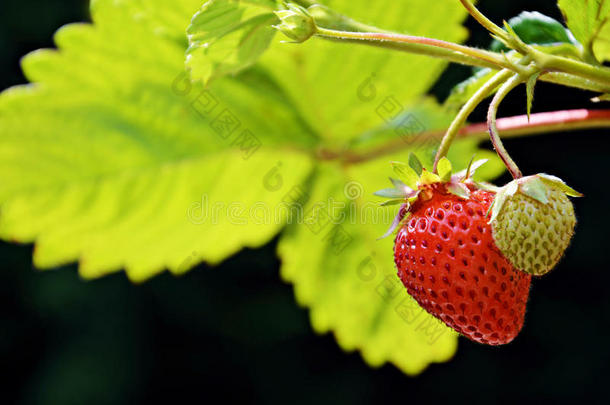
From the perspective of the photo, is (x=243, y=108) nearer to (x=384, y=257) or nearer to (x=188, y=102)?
(x=188, y=102)

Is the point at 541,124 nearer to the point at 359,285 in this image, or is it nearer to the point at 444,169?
the point at 444,169

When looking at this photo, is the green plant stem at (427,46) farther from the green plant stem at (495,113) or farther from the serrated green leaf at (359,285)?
the serrated green leaf at (359,285)

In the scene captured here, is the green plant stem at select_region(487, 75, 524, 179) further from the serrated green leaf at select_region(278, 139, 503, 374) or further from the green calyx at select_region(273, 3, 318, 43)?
the serrated green leaf at select_region(278, 139, 503, 374)

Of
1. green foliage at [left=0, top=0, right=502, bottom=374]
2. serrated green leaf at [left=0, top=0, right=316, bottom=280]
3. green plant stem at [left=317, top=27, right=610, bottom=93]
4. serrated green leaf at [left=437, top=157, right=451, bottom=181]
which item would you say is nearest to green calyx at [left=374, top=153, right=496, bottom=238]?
serrated green leaf at [left=437, top=157, right=451, bottom=181]

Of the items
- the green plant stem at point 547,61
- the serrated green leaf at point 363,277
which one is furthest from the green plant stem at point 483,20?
the serrated green leaf at point 363,277

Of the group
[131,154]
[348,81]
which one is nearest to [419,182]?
[348,81]
